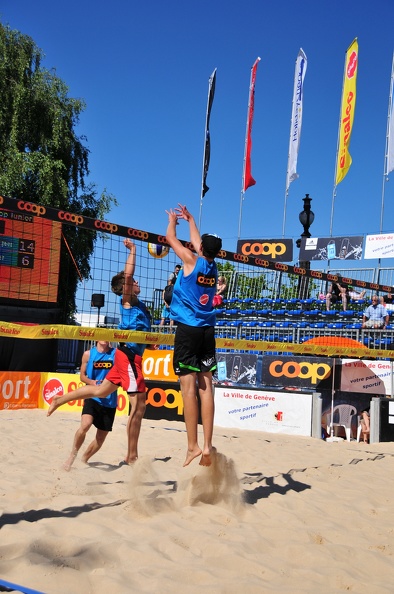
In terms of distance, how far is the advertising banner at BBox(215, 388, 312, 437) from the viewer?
9781mm

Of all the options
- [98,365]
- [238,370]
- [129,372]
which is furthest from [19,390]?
[129,372]

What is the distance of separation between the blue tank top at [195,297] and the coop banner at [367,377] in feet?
21.0

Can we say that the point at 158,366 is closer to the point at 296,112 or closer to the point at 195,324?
the point at 195,324

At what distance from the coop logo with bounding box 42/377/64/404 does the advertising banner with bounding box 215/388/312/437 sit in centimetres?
329

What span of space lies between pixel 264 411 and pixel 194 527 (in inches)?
269

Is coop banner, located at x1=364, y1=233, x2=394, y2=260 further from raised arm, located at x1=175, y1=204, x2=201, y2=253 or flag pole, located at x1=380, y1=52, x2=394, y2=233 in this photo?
raised arm, located at x1=175, y1=204, x2=201, y2=253

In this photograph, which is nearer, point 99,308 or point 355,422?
point 99,308

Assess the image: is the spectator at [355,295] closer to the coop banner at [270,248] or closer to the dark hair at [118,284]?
the coop banner at [270,248]

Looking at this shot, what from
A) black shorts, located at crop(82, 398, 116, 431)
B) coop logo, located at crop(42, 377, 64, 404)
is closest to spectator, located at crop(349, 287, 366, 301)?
coop logo, located at crop(42, 377, 64, 404)

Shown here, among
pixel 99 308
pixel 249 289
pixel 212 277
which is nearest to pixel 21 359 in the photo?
pixel 99 308

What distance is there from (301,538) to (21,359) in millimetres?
10735

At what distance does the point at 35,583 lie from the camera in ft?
7.93

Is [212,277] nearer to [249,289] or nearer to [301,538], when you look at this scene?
[301,538]

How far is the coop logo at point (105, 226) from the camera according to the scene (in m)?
5.13
